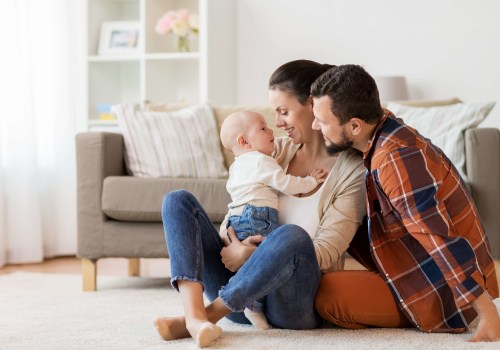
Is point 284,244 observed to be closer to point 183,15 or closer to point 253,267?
point 253,267

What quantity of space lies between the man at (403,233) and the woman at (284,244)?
8 centimetres

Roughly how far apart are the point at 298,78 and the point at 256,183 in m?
0.30

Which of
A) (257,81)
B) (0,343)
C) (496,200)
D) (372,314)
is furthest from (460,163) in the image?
(257,81)

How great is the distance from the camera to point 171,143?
3.69m

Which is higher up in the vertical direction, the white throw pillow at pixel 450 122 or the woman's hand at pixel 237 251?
the white throw pillow at pixel 450 122

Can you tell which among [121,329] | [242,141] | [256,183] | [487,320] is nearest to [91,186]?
[121,329]

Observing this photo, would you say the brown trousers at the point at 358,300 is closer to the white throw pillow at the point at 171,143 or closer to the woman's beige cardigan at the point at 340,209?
the woman's beige cardigan at the point at 340,209

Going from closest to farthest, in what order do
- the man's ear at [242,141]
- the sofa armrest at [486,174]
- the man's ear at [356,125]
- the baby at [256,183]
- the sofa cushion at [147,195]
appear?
the man's ear at [356,125], the baby at [256,183], the man's ear at [242,141], the sofa armrest at [486,174], the sofa cushion at [147,195]

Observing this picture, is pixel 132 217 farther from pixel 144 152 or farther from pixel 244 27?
pixel 244 27

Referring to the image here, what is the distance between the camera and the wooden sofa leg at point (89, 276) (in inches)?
133

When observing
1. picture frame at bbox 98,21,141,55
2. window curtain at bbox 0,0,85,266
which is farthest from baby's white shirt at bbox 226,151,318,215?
picture frame at bbox 98,21,141,55

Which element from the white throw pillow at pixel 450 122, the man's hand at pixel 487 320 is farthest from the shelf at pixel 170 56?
the man's hand at pixel 487 320

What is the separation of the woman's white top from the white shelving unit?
117 inches

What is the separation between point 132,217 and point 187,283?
138 centimetres
